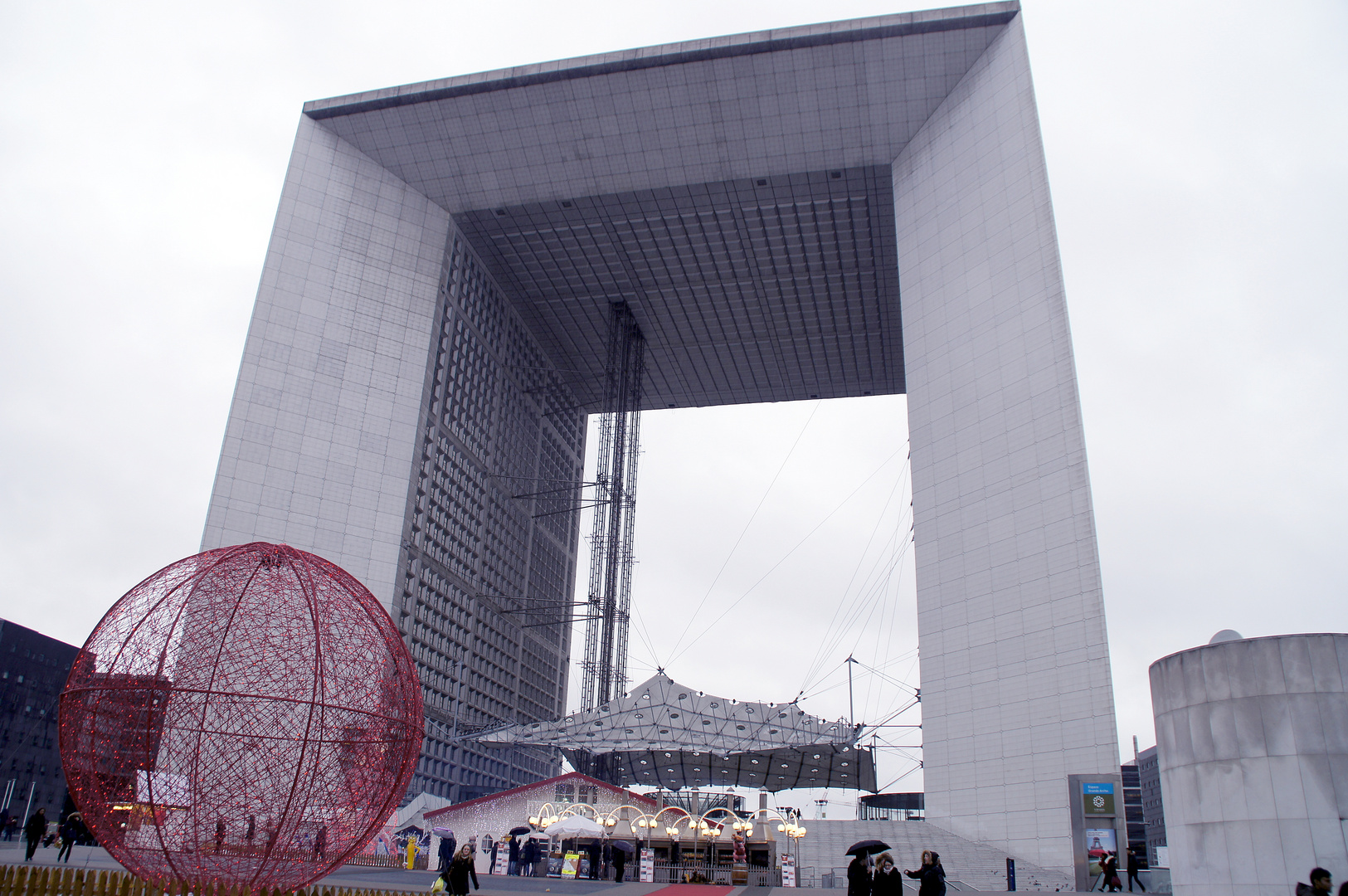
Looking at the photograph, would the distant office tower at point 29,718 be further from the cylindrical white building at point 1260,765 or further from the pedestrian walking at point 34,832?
the cylindrical white building at point 1260,765

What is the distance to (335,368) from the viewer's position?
4878cm

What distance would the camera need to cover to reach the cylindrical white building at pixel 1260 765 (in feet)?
45.2

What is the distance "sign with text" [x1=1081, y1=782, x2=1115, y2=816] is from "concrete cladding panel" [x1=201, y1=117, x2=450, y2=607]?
2962 cm

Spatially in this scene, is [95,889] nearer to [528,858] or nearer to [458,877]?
[458,877]

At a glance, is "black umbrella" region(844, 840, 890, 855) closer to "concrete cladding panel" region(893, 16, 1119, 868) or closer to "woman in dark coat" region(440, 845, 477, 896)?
"woman in dark coat" region(440, 845, 477, 896)

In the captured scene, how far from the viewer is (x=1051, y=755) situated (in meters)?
34.7

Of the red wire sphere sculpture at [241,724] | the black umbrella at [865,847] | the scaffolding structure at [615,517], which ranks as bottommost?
the black umbrella at [865,847]

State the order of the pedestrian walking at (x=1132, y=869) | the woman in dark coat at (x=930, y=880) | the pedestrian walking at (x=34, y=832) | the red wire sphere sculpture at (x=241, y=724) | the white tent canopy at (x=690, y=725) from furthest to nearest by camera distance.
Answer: the white tent canopy at (x=690, y=725) < the pedestrian walking at (x=1132, y=869) < the pedestrian walking at (x=34, y=832) < the woman in dark coat at (x=930, y=880) < the red wire sphere sculpture at (x=241, y=724)

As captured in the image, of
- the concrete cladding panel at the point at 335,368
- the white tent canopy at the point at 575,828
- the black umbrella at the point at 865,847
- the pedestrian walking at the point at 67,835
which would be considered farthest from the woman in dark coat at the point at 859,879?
the concrete cladding panel at the point at 335,368

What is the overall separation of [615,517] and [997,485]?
27.3m

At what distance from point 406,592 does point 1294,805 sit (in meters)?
40.5

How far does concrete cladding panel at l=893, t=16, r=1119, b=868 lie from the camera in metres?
35.0

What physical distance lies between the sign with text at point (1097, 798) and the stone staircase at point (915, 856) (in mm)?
2275

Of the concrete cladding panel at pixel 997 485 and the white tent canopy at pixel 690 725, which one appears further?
the white tent canopy at pixel 690 725
